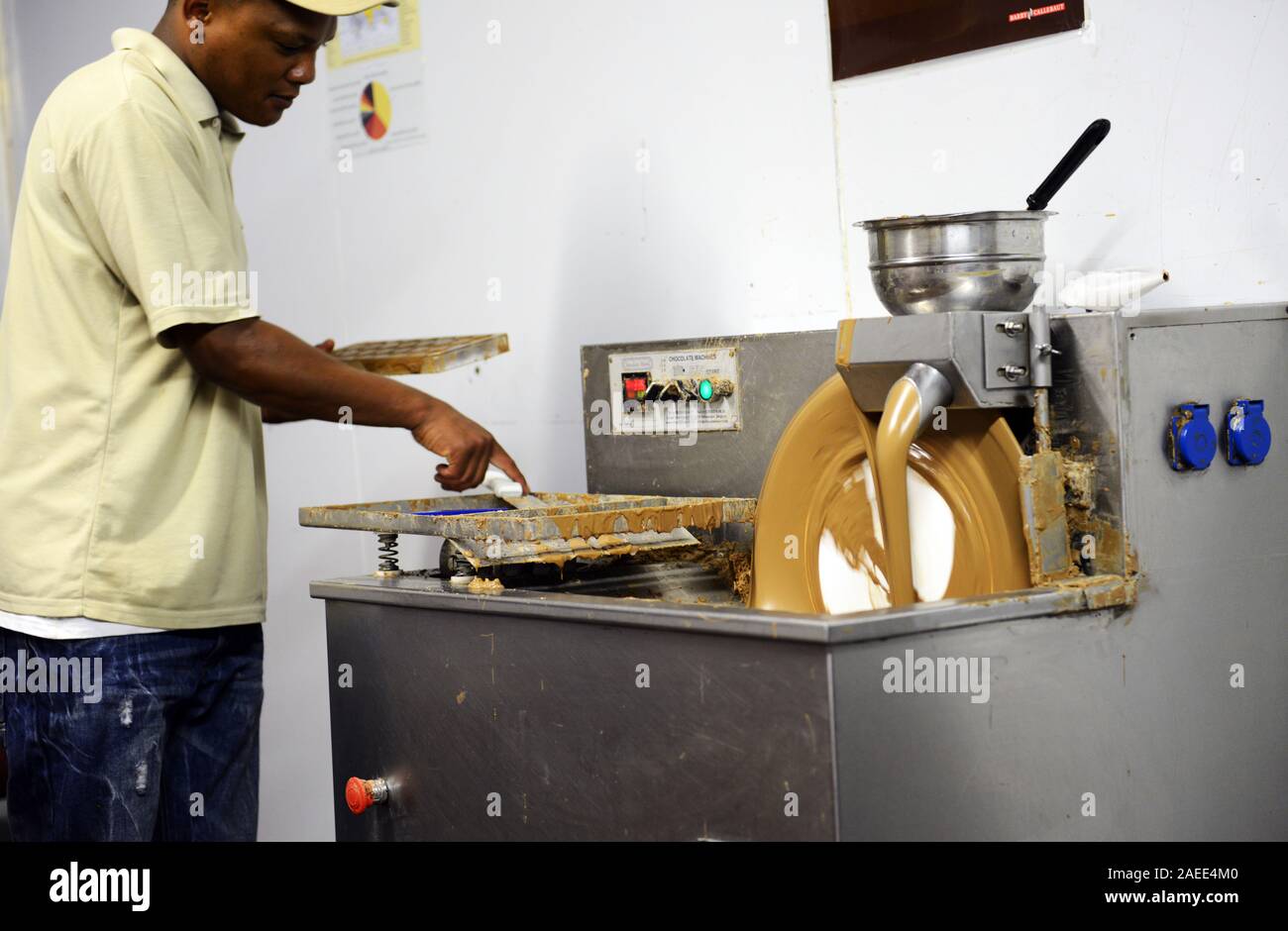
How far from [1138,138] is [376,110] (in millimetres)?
1517

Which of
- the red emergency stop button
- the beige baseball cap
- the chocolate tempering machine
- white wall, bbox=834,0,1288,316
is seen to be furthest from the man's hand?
white wall, bbox=834,0,1288,316

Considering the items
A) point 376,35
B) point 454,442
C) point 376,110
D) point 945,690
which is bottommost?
point 945,690

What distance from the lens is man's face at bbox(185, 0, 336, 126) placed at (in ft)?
5.32

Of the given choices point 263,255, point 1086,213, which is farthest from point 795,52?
point 263,255

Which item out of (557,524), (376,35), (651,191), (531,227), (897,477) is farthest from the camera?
(376,35)

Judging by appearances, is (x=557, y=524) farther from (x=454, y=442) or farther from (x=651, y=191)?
(x=651, y=191)

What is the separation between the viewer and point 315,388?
158 cm

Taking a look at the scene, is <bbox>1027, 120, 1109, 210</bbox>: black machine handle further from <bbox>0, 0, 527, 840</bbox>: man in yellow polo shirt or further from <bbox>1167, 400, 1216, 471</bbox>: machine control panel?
<bbox>0, 0, 527, 840</bbox>: man in yellow polo shirt

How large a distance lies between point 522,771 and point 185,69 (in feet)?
2.92

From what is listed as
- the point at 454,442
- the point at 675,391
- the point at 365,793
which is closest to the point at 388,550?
the point at 454,442

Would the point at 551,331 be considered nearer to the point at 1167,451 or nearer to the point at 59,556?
the point at 59,556

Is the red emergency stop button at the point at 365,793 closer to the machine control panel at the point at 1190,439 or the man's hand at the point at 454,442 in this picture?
the man's hand at the point at 454,442

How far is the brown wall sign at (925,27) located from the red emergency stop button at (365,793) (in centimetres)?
109

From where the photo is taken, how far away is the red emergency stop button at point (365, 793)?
1551 millimetres
